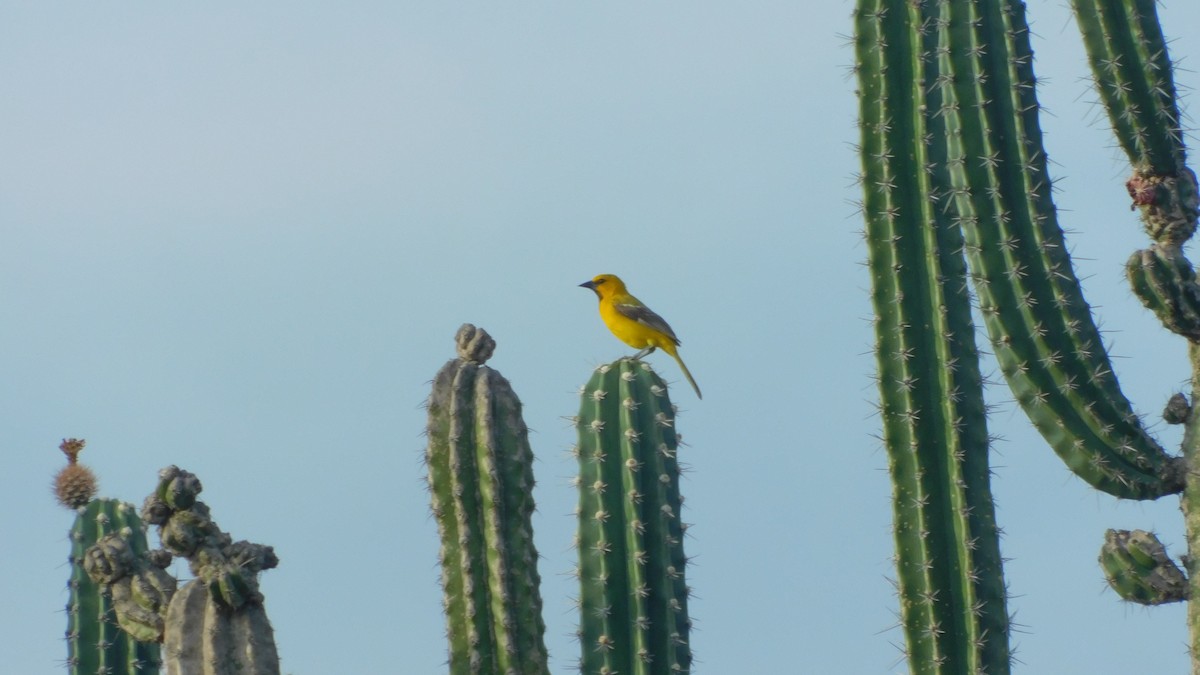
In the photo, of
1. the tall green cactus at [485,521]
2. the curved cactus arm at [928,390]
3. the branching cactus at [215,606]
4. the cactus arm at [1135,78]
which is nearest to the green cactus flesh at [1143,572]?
the curved cactus arm at [928,390]

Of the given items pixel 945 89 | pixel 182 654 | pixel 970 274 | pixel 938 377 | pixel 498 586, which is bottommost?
pixel 182 654

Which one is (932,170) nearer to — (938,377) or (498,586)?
(938,377)

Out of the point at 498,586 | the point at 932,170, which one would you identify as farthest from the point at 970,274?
the point at 498,586

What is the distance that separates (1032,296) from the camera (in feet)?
23.4

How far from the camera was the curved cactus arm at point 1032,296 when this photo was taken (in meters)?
7.15

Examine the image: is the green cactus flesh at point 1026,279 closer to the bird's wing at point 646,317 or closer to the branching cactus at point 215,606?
the branching cactus at point 215,606

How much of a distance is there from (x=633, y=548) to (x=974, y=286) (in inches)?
65.5

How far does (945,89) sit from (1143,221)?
103 centimetres

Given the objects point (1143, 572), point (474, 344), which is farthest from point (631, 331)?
point (1143, 572)

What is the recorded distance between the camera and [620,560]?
7086mm

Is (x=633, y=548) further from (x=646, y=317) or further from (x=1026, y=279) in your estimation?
(x=646, y=317)

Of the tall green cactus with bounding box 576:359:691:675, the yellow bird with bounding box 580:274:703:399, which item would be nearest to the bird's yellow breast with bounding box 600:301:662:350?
the yellow bird with bounding box 580:274:703:399

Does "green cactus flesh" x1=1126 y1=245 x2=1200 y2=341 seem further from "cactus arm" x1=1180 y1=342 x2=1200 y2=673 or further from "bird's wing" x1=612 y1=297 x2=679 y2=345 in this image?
"bird's wing" x1=612 y1=297 x2=679 y2=345

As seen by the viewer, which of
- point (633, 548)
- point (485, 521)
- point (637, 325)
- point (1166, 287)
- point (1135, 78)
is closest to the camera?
point (485, 521)
